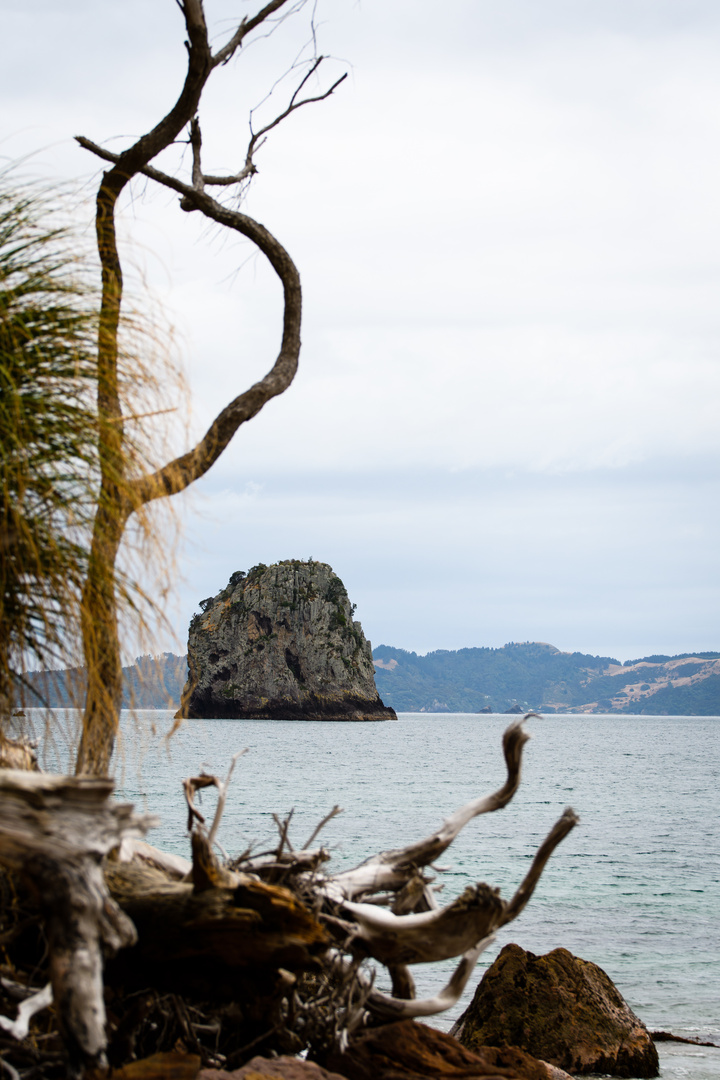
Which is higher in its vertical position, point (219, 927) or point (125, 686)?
point (125, 686)

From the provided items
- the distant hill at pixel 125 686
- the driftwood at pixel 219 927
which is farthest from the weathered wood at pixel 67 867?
the distant hill at pixel 125 686

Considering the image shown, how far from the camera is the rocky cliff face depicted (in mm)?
126500

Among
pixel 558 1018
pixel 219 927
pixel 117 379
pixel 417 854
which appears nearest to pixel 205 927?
pixel 219 927

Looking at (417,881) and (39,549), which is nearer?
(39,549)

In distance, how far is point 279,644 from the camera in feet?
417

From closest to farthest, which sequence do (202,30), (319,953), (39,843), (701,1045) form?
1. (39,843)
2. (319,953)
3. (202,30)
4. (701,1045)

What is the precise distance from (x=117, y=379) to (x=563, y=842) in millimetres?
26747

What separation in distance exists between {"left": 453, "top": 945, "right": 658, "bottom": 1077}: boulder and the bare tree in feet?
16.0

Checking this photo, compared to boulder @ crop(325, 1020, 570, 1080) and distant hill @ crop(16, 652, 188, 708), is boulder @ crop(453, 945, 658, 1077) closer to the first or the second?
boulder @ crop(325, 1020, 570, 1080)

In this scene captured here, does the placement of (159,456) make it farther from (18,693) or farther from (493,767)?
(493,767)

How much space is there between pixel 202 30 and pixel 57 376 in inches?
77.3

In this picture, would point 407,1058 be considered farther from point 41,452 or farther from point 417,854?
point 41,452

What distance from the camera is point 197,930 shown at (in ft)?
11.2

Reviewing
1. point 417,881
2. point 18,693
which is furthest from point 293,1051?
point 18,693
